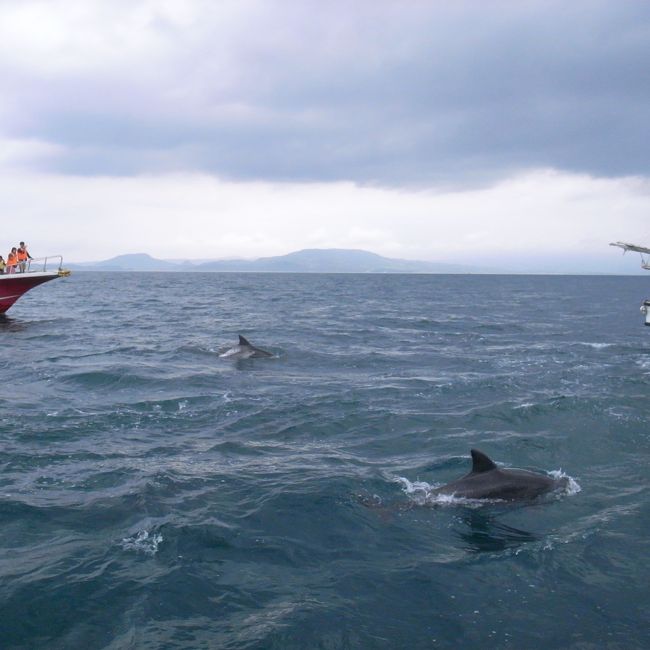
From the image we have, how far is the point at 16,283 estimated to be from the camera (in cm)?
4706

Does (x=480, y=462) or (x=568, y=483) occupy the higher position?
(x=480, y=462)

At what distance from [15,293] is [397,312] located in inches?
1269

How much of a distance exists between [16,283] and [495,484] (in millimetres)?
43197

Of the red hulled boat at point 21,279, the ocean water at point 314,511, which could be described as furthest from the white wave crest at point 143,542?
the red hulled boat at point 21,279

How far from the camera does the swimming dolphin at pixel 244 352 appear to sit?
96.4ft

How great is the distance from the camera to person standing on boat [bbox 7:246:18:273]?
46125 mm

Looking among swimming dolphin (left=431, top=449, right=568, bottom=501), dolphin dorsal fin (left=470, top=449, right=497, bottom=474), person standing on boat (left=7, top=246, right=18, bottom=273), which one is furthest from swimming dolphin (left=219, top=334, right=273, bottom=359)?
person standing on boat (left=7, top=246, right=18, bottom=273)

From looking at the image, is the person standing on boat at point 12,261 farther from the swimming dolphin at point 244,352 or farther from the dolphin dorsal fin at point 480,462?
the dolphin dorsal fin at point 480,462

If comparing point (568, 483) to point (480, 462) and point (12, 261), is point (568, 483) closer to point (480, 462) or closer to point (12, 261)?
point (480, 462)

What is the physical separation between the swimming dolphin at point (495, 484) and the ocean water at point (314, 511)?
0.30m

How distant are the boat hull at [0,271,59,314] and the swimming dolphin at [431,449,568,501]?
4026 centimetres

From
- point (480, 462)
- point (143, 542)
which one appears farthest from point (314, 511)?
point (480, 462)

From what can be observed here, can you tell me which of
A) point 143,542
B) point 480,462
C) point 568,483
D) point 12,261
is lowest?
point 143,542

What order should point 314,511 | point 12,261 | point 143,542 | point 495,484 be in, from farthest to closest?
point 12,261, point 495,484, point 314,511, point 143,542
